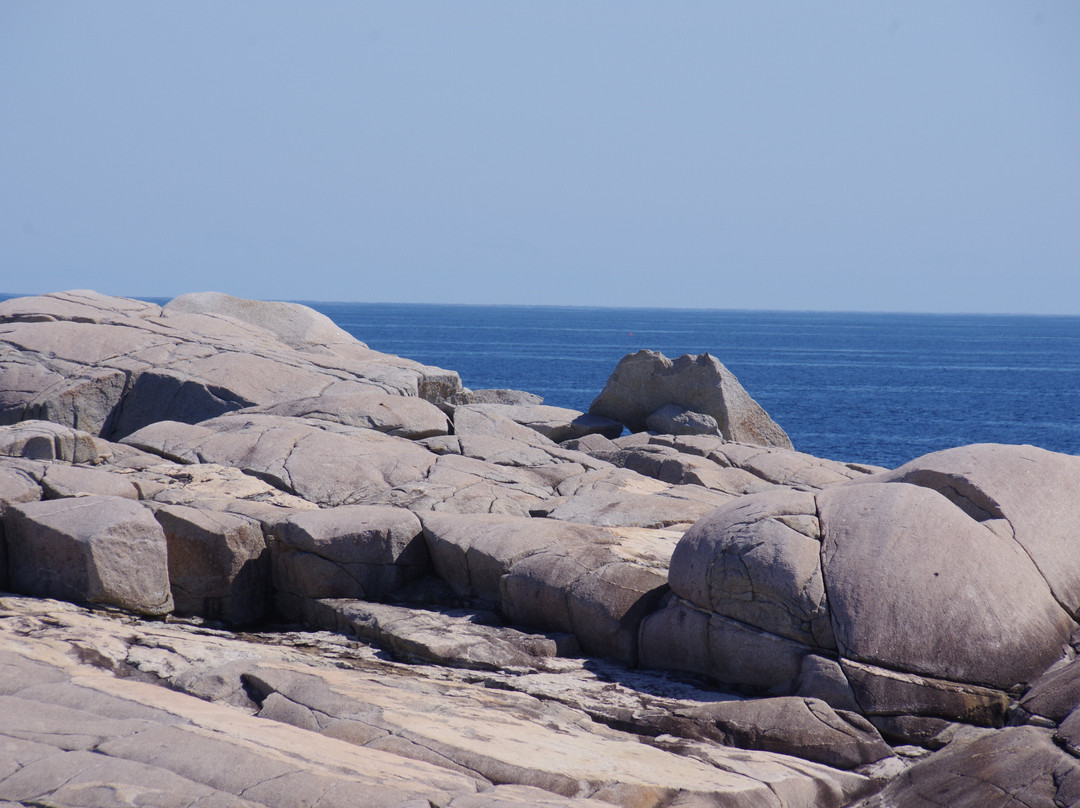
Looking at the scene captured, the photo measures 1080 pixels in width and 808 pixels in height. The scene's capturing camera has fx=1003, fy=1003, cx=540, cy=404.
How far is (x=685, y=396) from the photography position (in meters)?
22.3

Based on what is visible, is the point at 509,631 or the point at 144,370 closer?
the point at 509,631

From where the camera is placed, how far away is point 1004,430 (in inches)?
1857

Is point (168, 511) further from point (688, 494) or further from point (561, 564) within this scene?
point (688, 494)

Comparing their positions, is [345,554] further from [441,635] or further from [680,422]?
[680,422]

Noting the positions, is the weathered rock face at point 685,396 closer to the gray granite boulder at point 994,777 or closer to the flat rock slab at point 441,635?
the flat rock slab at point 441,635

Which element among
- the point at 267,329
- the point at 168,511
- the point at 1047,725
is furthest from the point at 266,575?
the point at 267,329

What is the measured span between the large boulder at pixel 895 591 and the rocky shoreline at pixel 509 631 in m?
0.02

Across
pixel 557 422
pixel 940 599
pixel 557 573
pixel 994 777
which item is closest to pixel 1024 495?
pixel 940 599

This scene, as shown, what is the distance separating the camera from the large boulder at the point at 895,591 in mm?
8305

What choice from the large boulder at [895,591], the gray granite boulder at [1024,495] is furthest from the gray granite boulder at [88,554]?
the gray granite boulder at [1024,495]

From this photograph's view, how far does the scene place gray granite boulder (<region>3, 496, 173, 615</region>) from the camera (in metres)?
9.62

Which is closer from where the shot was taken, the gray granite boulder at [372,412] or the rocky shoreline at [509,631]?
the rocky shoreline at [509,631]

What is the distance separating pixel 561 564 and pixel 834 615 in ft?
8.99

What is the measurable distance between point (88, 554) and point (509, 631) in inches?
161
